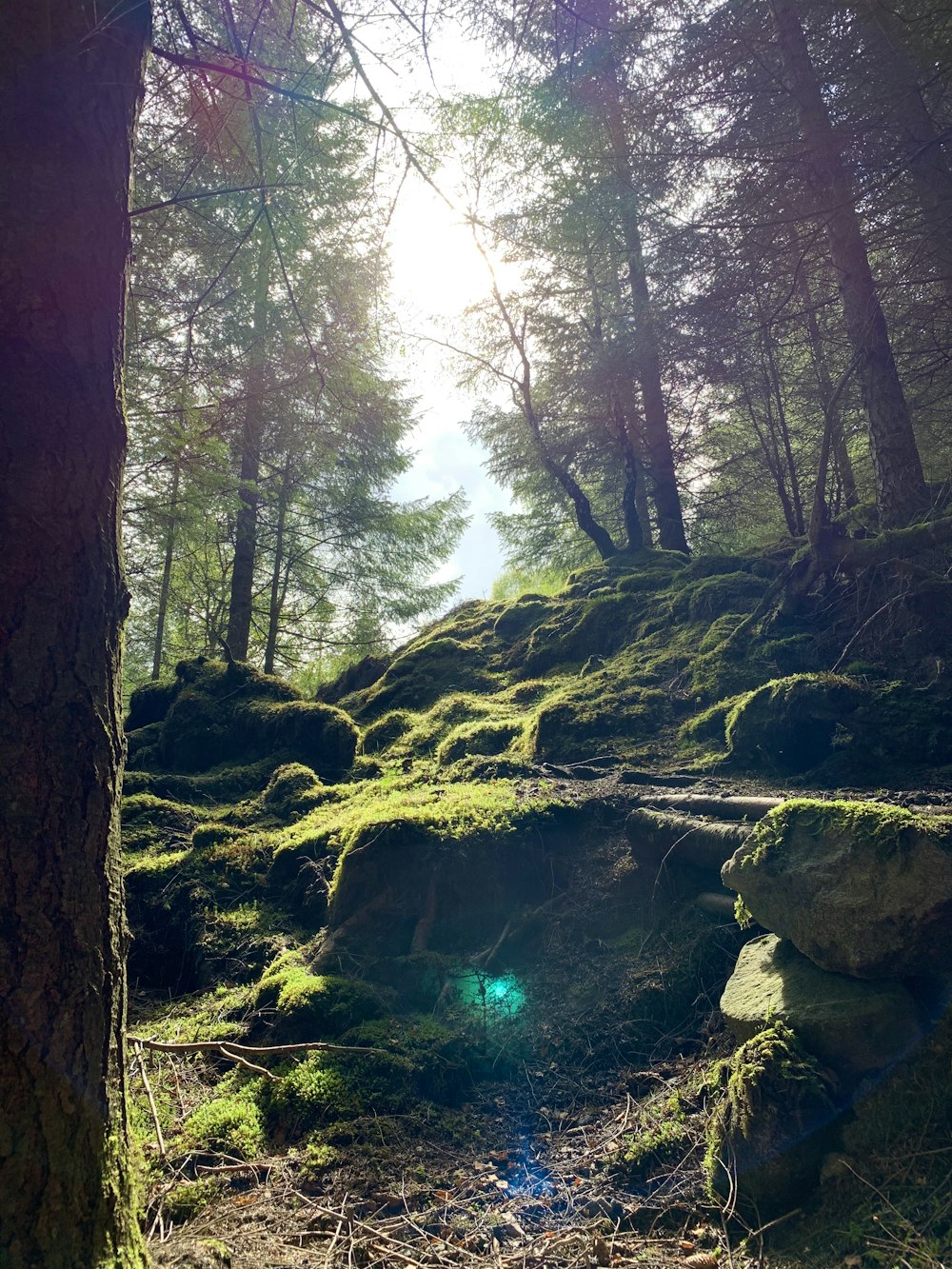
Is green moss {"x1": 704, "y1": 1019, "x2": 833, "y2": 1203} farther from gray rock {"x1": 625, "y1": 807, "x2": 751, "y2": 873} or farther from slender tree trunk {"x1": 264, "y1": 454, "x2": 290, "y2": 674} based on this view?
slender tree trunk {"x1": 264, "y1": 454, "x2": 290, "y2": 674}

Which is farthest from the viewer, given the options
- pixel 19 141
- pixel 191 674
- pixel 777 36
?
pixel 191 674

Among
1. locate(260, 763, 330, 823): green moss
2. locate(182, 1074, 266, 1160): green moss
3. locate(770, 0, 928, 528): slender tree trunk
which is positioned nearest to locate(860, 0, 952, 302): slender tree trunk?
locate(770, 0, 928, 528): slender tree trunk

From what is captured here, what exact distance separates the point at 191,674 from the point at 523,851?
6788 millimetres

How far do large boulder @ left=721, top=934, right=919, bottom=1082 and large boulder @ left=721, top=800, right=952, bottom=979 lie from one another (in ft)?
0.25

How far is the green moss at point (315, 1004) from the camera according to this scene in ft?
12.7

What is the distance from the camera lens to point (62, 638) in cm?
199

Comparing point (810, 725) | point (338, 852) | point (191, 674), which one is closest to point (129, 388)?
point (191, 674)

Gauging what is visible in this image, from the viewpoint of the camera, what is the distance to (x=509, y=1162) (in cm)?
304

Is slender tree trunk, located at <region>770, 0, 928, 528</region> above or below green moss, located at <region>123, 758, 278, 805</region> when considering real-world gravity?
above

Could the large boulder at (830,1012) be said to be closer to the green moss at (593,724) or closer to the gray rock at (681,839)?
the gray rock at (681,839)

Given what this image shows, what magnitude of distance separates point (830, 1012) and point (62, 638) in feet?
9.71

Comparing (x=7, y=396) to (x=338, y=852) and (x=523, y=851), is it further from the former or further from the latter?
(x=338, y=852)

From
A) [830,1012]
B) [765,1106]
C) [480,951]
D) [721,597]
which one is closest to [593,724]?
[721,597]

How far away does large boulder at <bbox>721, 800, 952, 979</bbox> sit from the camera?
2.71 m
